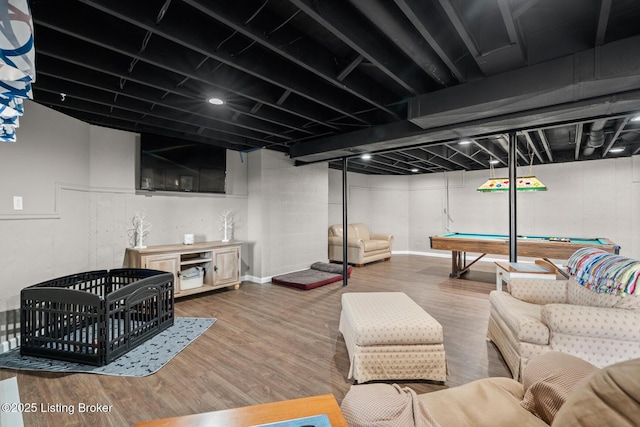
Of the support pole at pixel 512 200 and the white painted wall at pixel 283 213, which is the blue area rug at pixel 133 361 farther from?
the support pole at pixel 512 200

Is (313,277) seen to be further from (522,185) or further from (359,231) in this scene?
(522,185)

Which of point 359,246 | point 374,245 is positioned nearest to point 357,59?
point 359,246

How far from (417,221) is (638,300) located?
7.08 metres

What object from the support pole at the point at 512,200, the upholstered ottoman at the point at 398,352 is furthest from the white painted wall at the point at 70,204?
the support pole at the point at 512,200

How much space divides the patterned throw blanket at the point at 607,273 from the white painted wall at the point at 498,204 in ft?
17.6

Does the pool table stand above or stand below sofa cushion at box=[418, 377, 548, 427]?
above

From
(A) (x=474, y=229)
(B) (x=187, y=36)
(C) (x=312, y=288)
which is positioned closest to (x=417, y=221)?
(A) (x=474, y=229)

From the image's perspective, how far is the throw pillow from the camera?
3.71 ft

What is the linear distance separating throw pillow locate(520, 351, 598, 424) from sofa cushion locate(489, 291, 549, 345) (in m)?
0.80

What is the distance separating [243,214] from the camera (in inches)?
223

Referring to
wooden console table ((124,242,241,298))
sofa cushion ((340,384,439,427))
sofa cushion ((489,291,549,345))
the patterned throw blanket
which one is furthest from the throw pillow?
wooden console table ((124,242,241,298))

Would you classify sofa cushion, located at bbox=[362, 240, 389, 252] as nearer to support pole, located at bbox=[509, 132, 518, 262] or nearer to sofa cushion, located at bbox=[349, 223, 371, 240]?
sofa cushion, located at bbox=[349, 223, 371, 240]

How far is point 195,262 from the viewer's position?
434 centimetres

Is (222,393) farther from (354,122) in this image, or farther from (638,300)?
(354,122)
